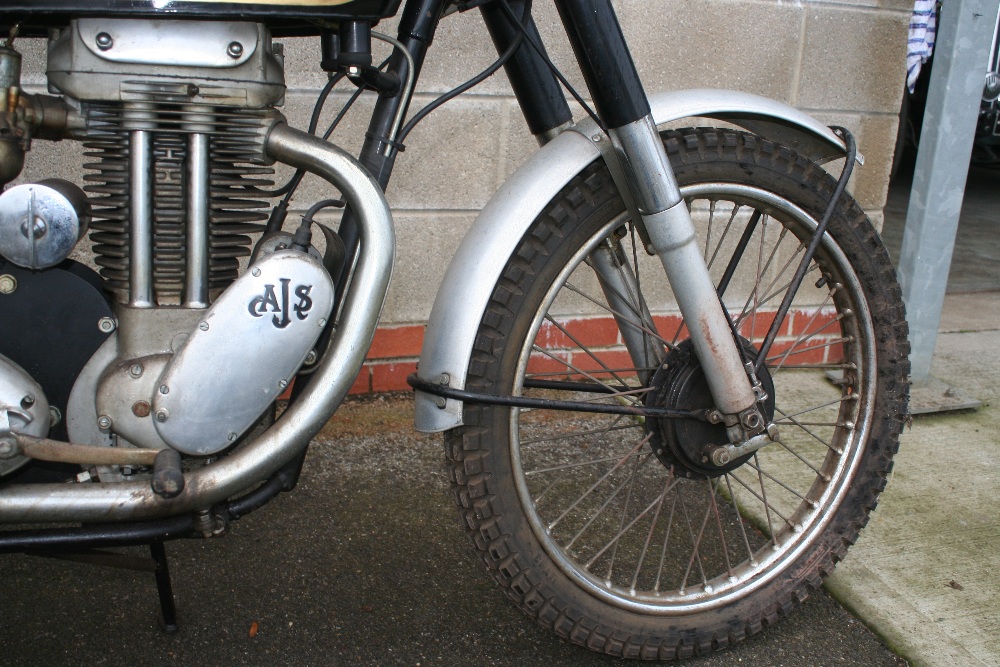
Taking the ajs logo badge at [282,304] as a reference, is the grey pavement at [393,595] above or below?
below

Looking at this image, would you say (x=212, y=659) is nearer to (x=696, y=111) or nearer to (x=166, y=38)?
(x=166, y=38)

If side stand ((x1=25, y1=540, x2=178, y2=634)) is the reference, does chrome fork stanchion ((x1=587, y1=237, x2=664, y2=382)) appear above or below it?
above

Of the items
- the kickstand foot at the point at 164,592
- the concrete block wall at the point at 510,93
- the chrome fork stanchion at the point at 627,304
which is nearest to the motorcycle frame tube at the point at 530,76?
the chrome fork stanchion at the point at 627,304

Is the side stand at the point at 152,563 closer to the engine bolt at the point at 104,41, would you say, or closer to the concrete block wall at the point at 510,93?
the engine bolt at the point at 104,41

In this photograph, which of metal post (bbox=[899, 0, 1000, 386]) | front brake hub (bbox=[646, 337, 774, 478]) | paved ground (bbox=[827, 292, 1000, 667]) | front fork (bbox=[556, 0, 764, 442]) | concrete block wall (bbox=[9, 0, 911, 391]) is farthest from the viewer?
metal post (bbox=[899, 0, 1000, 386])

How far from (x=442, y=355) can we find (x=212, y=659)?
2.41 feet

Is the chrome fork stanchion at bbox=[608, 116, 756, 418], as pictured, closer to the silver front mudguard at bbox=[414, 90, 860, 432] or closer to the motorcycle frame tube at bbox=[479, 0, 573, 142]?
the silver front mudguard at bbox=[414, 90, 860, 432]

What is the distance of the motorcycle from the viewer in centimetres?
132

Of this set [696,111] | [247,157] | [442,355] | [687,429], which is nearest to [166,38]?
[247,157]

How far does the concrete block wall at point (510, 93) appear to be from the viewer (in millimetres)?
2705

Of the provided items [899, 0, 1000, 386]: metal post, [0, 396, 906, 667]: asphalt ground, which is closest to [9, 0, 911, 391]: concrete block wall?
[899, 0, 1000, 386]: metal post

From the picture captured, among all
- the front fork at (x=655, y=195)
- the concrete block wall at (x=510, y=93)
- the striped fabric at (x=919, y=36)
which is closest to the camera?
the front fork at (x=655, y=195)

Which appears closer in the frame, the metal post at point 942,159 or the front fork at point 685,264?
the front fork at point 685,264

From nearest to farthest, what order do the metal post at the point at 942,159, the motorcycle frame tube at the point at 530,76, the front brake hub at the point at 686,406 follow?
1. the motorcycle frame tube at the point at 530,76
2. the front brake hub at the point at 686,406
3. the metal post at the point at 942,159
